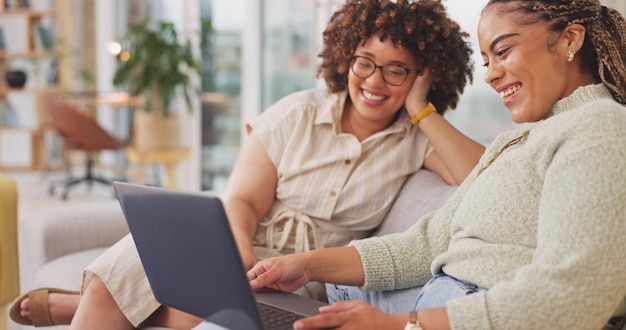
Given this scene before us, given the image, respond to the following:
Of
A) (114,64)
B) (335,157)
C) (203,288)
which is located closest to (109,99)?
(114,64)

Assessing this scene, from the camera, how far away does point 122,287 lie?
1.59 metres

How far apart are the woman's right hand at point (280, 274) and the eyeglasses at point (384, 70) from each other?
0.57 m

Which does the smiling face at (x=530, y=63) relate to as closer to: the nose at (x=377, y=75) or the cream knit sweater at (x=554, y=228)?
the cream knit sweater at (x=554, y=228)

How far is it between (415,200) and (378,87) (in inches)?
11.9

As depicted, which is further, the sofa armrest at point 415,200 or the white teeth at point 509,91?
the sofa armrest at point 415,200

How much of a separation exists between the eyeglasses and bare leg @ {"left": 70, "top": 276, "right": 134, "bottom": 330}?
0.81m

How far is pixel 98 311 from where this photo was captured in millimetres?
1572

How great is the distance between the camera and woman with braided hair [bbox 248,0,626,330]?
981 millimetres

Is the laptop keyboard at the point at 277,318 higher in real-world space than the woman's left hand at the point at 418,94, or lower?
lower

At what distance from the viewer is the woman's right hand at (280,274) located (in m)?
1.40

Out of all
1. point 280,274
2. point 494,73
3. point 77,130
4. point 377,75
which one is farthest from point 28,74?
point 494,73

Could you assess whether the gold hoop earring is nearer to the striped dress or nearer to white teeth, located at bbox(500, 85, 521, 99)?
white teeth, located at bbox(500, 85, 521, 99)

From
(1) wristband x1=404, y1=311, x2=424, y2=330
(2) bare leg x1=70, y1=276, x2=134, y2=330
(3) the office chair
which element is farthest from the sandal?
(3) the office chair

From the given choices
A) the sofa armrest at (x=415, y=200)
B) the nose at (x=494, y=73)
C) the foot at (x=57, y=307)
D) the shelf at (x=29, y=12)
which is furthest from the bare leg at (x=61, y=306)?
the shelf at (x=29, y=12)
